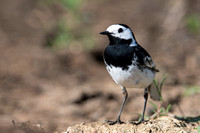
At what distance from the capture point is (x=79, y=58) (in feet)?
33.3

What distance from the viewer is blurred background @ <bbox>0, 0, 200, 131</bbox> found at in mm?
7453

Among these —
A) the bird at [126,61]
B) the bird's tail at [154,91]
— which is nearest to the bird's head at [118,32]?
the bird at [126,61]

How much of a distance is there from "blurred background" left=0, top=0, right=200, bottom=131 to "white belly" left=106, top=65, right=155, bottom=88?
4.70ft

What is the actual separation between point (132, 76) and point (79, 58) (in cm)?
549

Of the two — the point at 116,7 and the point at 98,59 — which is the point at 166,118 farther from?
the point at 116,7

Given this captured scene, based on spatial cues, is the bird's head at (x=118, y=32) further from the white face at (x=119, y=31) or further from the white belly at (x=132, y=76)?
the white belly at (x=132, y=76)

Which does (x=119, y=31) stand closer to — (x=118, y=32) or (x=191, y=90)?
(x=118, y=32)

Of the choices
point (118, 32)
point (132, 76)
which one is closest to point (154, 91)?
point (132, 76)

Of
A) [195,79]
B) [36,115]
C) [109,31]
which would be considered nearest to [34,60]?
[36,115]

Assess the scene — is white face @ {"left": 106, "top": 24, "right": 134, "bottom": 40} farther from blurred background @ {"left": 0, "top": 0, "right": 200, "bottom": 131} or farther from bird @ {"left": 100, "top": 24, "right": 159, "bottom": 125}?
blurred background @ {"left": 0, "top": 0, "right": 200, "bottom": 131}

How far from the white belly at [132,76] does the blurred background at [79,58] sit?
1434 mm

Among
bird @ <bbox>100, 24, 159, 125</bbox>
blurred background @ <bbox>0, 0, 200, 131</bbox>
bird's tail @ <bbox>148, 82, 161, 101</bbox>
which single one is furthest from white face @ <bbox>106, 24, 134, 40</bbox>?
blurred background @ <bbox>0, 0, 200, 131</bbox>

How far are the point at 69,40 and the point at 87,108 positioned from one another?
4096 millimetres

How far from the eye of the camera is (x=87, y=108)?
24.9ft
